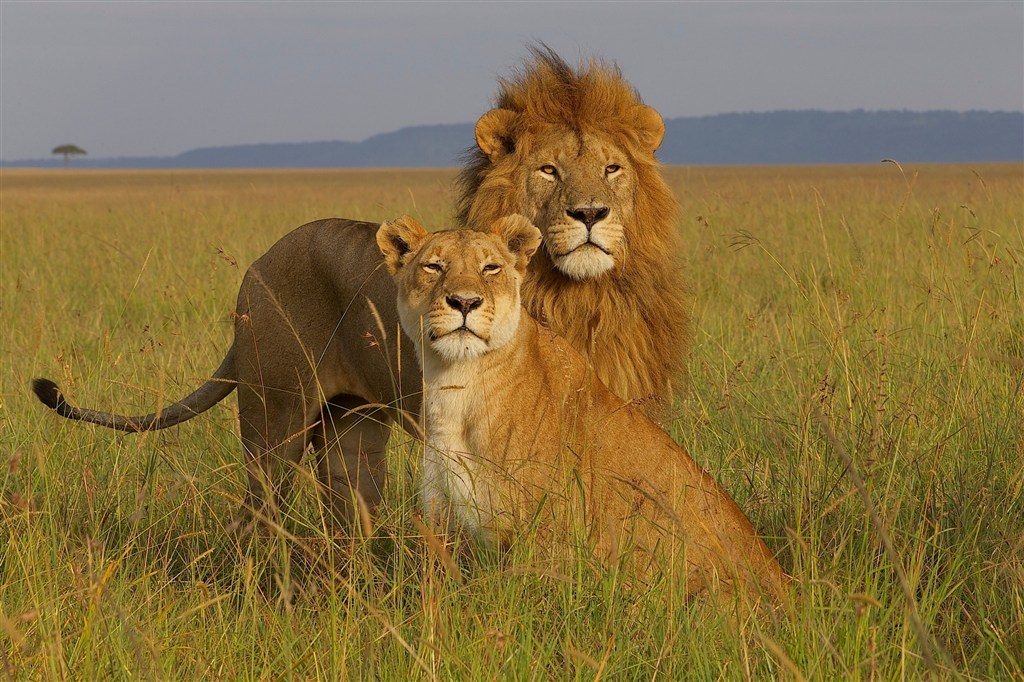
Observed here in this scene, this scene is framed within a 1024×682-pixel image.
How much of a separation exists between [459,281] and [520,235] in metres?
0.40

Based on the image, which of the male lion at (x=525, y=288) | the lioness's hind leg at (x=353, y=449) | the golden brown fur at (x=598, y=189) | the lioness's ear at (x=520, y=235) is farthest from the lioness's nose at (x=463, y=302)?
the lioness's hind leg at (x=353, y=449)

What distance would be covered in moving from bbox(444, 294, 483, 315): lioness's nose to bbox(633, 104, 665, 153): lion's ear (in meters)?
1.57

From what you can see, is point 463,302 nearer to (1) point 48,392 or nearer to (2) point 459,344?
(2) point 459,344

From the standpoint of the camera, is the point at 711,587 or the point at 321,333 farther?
the point at 321,333

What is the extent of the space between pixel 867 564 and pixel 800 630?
0.46 metres

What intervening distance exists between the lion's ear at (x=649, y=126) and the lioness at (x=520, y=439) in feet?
3.73

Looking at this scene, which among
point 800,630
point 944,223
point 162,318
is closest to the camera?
point 800,630

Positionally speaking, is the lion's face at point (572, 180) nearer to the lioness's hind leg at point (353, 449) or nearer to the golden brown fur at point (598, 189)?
the golden brown fur at point (598, 189)

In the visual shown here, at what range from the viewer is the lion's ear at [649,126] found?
4145 millimetres

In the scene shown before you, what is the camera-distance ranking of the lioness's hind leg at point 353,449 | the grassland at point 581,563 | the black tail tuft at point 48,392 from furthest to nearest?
the lioness's hind leg at point 353,449, the black tail tuft at point 48,392, the grassland at point 581,563

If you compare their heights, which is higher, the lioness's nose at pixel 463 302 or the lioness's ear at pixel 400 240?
the lioness's ear at pixel 400 240

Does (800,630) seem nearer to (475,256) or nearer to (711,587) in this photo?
(711,587)

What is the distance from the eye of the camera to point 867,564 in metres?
2.68

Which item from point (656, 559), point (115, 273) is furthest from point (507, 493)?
point (115, 273)
